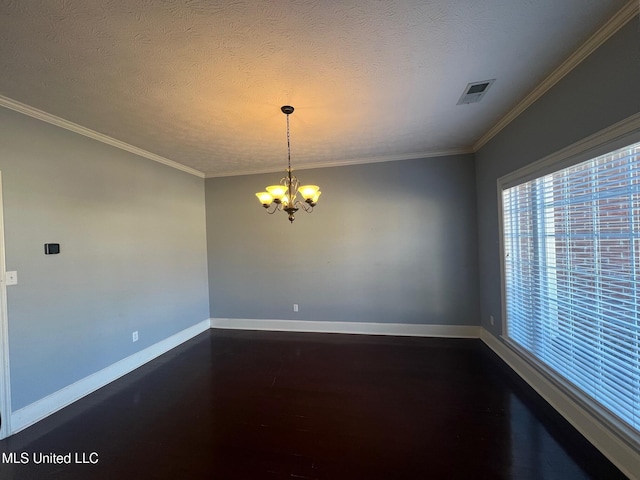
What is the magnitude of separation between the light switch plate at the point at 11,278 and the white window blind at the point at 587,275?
14.2 feet

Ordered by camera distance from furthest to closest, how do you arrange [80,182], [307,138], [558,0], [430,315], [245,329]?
[245,329]
[430,315]
[307,138]
[80,182]
[558,0]

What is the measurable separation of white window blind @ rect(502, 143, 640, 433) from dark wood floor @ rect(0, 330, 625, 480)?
49cm

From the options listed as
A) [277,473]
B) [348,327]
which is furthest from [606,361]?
[348,327]

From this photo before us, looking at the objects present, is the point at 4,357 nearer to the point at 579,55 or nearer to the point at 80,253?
the point at 80,253

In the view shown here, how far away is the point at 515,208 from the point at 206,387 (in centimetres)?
373

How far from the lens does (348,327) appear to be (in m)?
3.99

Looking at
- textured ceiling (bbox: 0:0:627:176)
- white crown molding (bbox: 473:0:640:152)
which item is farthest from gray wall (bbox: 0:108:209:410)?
white crown molding (bbox: 473:0:640:152)

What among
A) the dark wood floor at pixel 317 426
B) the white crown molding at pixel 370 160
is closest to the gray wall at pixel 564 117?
the white crown molding at pixel 370 160

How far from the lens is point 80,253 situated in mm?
2531

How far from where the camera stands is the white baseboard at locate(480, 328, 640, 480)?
5.03 ft

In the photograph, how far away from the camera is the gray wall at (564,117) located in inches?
56.9

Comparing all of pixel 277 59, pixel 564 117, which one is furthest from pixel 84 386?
pixel 564 117

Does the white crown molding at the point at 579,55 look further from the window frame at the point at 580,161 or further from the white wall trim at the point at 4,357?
the white wall trim at the point at 4,357

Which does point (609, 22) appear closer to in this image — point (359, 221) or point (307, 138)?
point (307, 138)
